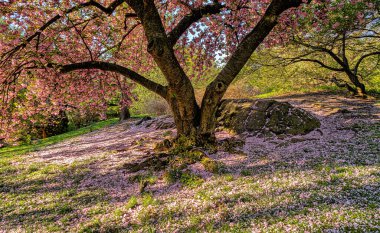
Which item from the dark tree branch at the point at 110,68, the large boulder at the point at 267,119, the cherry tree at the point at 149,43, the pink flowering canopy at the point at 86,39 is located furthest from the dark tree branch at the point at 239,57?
the large boulder at the point at 267,119

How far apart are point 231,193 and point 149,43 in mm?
5833

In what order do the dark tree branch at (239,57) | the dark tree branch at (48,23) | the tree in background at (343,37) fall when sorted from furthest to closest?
the tree in background at (343,37)
the dark tree branch at (239,57)
the dark tree branch at (48,23)

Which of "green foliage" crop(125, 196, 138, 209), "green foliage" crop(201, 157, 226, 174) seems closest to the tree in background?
"green foliage" crop(201, 157, 226, 174)

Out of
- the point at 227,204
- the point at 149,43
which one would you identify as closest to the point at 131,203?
the point at 227,204

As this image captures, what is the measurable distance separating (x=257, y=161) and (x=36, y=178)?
8.89m

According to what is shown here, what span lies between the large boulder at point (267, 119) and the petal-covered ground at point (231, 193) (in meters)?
0.76

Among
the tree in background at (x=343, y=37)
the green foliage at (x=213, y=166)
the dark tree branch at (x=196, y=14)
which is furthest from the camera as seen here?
the tree in background at (x=343, y=37)

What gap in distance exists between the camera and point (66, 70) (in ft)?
31.0

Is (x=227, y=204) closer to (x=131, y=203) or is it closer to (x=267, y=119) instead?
(x=131, y=203)

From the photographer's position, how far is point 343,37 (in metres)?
16.1

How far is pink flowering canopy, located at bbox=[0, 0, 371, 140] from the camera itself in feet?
28.3

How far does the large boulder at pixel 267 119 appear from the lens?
11070mm

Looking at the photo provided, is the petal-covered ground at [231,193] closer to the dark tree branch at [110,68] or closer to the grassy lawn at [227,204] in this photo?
the grassy lawn at [227,204]

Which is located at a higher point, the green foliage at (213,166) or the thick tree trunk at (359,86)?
the thick tree trunk at (359,86)
